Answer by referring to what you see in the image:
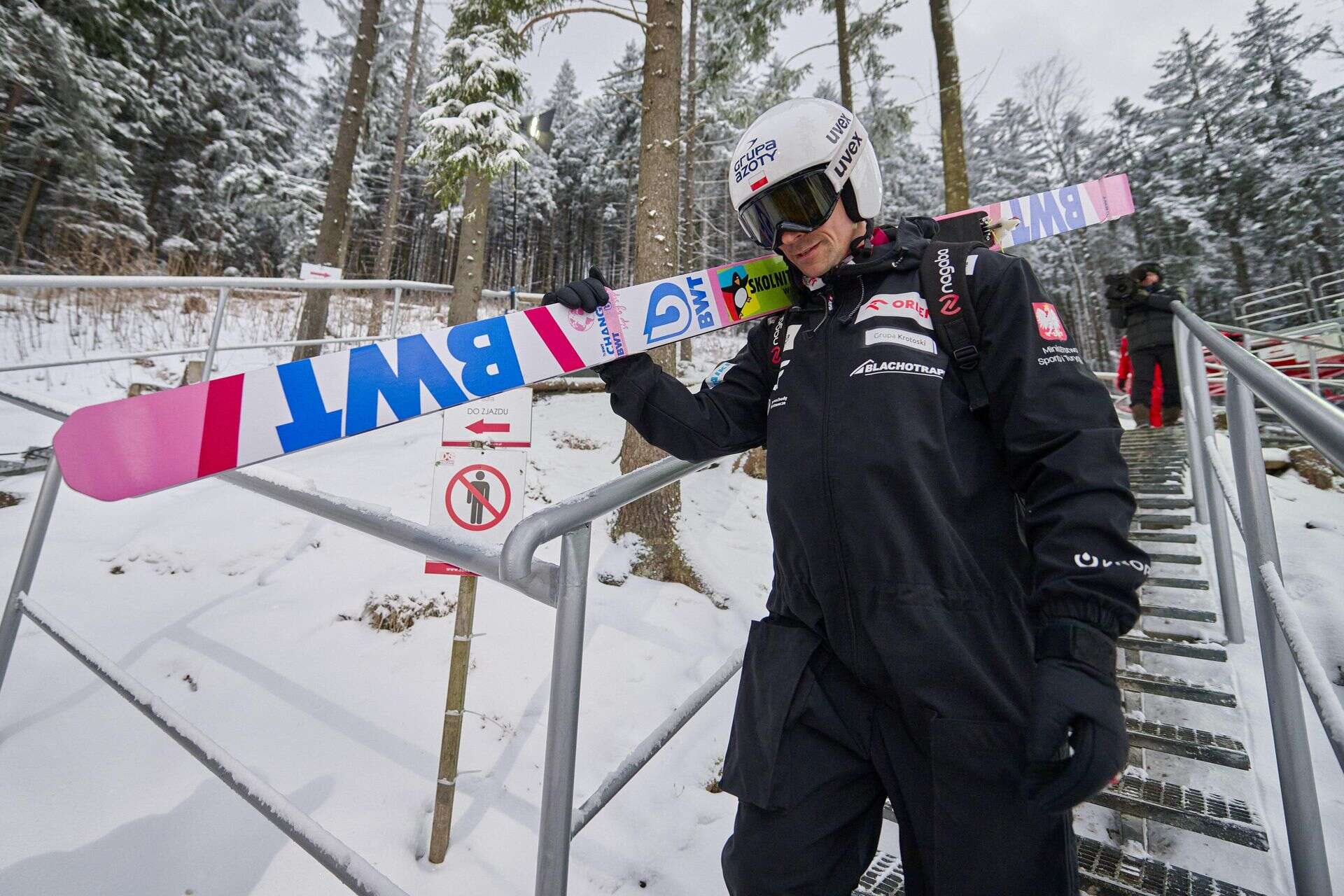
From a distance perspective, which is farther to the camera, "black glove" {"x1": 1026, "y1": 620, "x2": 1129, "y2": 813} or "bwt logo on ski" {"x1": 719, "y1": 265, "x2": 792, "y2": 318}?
"bwt logo on ski" {"x1": 719, "y1": 265, "x2": 792, "y2": 318}

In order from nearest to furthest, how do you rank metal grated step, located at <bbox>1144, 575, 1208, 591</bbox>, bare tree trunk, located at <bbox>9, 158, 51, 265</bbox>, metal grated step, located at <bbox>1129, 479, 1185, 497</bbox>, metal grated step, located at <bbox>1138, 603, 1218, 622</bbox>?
metal grated step, located at <bbox>1138, 603, 1218, 622</bbox>
metal grated step, located at <bbox>1144, 575, 1208, 591</bbox>
metal grated step, located at <bbox>1129, 479, 1185, 497</bbox>
bare tree trunk, located at <bbox>9, 158, 51, 265</bbox>

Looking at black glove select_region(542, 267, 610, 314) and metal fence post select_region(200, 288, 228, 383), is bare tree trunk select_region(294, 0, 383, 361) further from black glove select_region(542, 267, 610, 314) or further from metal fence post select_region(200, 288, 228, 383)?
black glove select_region(542, 267, 610, 314)

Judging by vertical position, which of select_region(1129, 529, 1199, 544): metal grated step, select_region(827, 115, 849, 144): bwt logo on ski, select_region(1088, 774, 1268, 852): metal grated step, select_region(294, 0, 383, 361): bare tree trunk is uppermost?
select_region(294, 0, 383, 361): bare tree trunk

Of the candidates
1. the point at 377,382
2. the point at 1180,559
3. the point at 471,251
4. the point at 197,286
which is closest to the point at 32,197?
the point at 471,251

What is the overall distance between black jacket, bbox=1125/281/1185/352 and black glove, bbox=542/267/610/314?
19.4 ft

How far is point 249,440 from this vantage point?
1.40m

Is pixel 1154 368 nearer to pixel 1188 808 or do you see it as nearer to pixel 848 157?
pixel 1188 808

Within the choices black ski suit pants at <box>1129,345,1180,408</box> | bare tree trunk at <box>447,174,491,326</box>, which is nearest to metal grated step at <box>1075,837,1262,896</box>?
black ski suit pants at <box>1129,345,1180,408</box>

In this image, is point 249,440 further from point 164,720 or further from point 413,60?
point 413,60

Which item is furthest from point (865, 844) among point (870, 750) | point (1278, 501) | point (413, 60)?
point (413, 60)

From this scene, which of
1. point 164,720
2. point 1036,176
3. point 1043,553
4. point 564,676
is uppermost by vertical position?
point 1036,176

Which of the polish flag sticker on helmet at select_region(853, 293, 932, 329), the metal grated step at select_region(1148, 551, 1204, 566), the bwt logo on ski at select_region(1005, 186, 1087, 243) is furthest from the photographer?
the bwt logo on ski at select_region(1005, 186, 1087, 243)

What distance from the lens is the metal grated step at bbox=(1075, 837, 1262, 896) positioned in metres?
1.54

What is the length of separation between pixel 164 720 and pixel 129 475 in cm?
57
